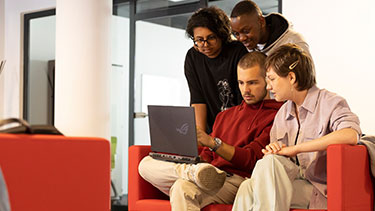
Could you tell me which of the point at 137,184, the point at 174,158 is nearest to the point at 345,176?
the point at 174,158

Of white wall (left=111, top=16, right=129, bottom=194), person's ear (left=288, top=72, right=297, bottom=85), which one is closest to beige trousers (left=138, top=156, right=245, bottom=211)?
person's ear (left=288, top=72, right=297, bottom=85)

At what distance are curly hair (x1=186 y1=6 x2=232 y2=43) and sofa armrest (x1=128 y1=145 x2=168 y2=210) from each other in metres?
0.79

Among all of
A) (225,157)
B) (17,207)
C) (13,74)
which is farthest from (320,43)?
(13,74)

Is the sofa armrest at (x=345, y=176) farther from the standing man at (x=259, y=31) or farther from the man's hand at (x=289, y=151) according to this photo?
the standing man at (x=259, y=31)

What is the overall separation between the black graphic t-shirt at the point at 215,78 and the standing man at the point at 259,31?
0.12 m

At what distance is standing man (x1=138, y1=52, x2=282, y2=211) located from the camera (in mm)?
2619

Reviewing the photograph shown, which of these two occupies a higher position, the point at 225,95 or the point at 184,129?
the point at 225,95

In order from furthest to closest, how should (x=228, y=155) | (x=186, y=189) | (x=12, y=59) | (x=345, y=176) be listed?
(x=12, y=59) < (x=228, y=155) < (x=186, y=189) < (x=345, y=176)

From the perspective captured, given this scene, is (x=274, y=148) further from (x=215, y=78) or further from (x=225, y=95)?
(x=215, y=78)

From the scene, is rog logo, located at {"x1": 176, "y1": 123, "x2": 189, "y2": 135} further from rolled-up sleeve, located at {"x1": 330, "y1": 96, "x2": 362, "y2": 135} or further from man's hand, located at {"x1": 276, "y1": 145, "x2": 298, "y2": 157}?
rolled-up sleeve, located at {"x1": 330, "y1": 96, "x2": 362, "y2": 135}

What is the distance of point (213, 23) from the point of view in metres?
3.33

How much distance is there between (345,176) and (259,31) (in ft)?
3.87

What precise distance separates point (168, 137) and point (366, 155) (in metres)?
0.93

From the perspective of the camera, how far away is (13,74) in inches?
284
